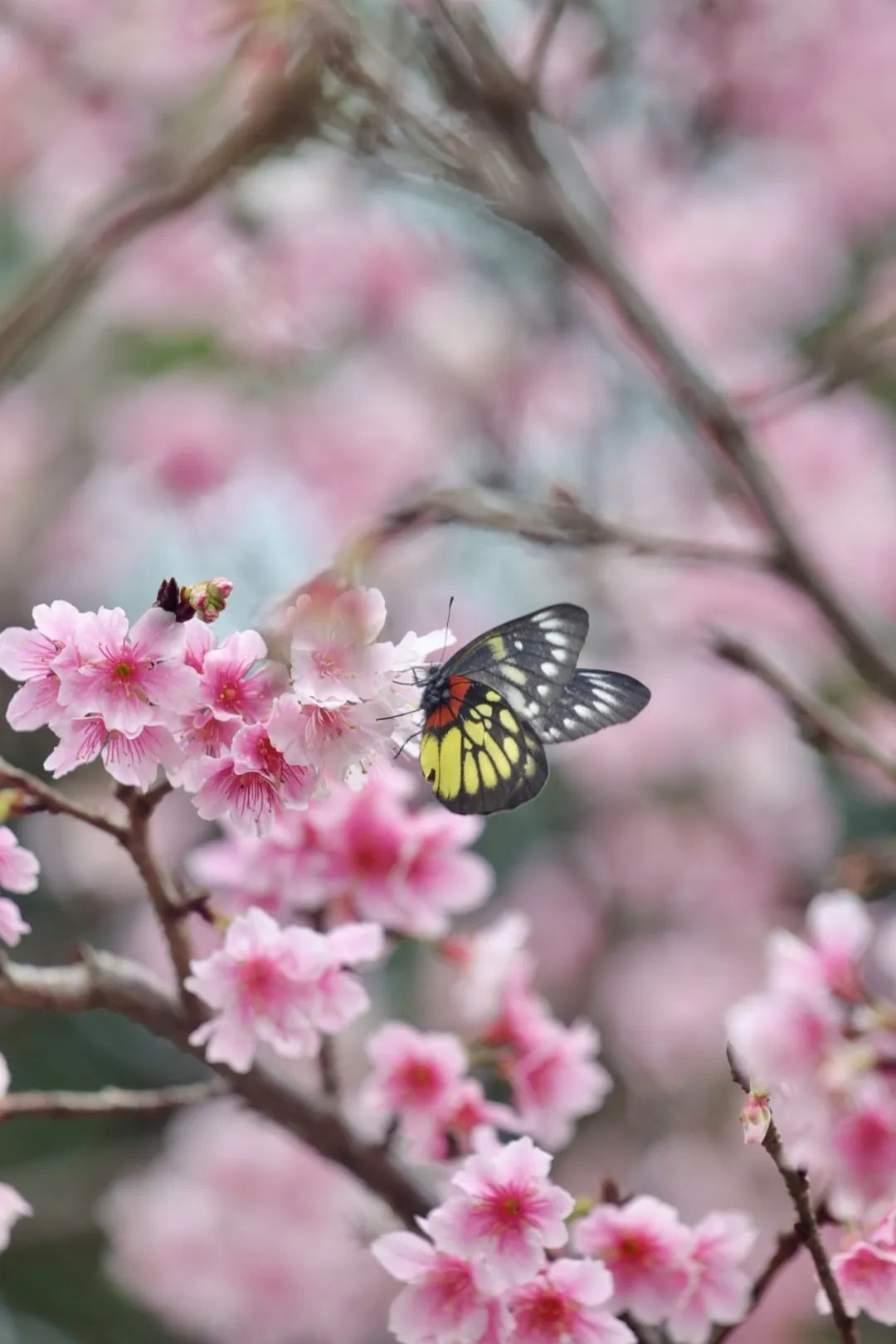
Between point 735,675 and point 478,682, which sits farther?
point 735,675

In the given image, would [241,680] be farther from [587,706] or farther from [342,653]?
[587,706]

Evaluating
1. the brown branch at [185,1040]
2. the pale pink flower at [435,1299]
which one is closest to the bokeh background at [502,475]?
the brown branch at [185,1040]

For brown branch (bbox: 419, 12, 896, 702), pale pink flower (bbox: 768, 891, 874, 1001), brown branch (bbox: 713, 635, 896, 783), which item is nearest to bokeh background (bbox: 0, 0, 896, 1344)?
brown branch (bbox: 419, 12, 896, 702)

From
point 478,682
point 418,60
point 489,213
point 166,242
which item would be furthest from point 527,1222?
point 166,242

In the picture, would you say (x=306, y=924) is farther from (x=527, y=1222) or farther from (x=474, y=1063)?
(x=527, y=1222)

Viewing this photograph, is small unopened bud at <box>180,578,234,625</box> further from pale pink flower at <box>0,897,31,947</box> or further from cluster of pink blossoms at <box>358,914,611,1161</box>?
cluster of pink blossoms at <box>358,914,611,1161</box>

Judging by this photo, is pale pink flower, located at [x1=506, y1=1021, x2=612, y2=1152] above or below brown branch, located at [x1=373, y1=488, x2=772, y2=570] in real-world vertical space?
below
